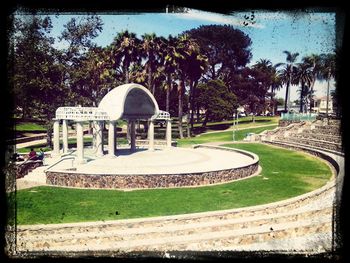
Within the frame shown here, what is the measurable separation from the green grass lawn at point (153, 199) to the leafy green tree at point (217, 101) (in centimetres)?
2924

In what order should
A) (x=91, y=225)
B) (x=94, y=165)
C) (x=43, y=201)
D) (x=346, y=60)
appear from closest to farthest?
(x=346, y=60) → (x=91, y=225) → (x=43, y=201) → (x=94, y=165)

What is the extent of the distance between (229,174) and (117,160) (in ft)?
25.7

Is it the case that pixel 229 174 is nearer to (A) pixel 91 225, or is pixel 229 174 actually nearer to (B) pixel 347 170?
(A) pixel 91 225

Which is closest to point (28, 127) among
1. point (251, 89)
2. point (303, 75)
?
point (251, 89)

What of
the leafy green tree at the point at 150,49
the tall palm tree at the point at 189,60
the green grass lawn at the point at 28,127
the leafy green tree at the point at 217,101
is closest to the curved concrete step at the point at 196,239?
the leafy green tree at the point at 150,49

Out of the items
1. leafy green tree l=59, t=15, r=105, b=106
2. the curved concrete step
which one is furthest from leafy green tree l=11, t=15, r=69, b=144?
the curved concrete step

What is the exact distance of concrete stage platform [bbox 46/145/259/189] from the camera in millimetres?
16797

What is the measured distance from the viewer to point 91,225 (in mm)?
10711

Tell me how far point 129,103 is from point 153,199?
12686 mm

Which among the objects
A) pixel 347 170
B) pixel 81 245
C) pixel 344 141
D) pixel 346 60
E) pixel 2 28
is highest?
pixel 2 28

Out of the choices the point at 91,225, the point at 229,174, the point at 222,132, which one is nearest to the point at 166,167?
the point at 229,174

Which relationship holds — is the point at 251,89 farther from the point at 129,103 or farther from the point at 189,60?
the point at 129,103

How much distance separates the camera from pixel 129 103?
1014 inches

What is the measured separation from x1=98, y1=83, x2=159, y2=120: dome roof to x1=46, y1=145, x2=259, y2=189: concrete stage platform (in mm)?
3479
